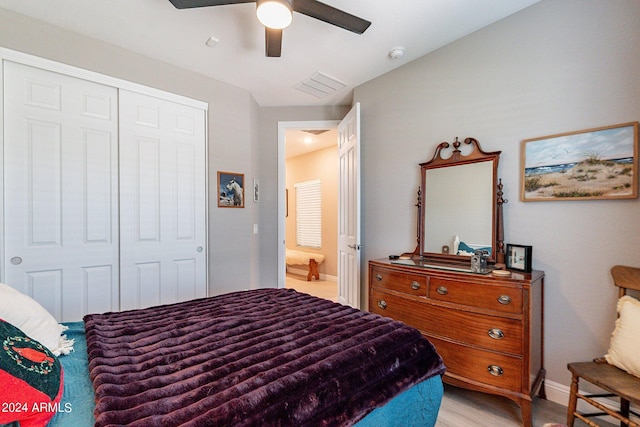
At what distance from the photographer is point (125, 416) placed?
75cm

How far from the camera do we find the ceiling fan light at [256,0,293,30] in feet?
5.44

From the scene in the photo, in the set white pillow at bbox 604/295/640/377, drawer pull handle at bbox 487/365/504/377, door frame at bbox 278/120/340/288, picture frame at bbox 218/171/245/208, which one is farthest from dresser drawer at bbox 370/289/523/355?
picture frame at bbox 218/171/245/208

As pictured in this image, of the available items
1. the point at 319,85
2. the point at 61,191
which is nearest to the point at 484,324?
the point at 319,85

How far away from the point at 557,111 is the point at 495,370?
1.73 metres

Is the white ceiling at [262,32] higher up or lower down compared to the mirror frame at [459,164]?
higher up

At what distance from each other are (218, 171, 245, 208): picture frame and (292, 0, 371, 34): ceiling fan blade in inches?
75.7

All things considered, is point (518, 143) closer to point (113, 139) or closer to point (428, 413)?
point (428, 413)

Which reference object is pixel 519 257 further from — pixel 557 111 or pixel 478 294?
pixel 557 111

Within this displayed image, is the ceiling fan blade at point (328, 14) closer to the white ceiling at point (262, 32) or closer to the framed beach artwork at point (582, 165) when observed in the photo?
the white ceiling at point (262, 32)

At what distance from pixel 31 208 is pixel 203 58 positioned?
6.16 ft

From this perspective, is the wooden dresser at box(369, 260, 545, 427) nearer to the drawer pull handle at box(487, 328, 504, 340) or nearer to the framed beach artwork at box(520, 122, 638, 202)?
the drawer pull handle at box(487, 328, 504, 340)

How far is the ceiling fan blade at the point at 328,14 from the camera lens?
172cm

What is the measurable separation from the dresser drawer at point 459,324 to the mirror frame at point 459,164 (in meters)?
0.53

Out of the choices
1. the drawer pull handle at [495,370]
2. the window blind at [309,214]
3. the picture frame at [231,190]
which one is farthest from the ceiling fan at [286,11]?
the window blind at [309,214]
